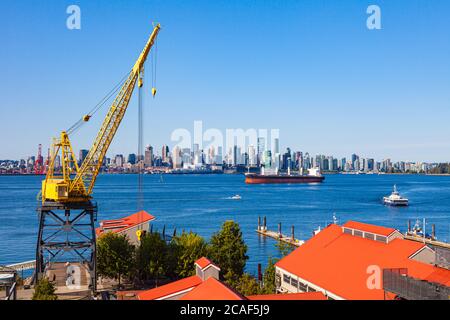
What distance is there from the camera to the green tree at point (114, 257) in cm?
3050

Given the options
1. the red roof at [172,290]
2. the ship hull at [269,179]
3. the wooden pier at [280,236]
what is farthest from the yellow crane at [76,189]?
the ship hull at [269,179]

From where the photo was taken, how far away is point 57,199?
95.4 feet

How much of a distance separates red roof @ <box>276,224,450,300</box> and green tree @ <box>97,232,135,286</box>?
33.5 feet

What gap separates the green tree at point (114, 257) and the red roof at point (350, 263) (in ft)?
33.5

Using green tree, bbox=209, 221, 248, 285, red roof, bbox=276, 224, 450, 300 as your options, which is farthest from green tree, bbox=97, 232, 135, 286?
red roof, bbox=276, 224, 450, 300

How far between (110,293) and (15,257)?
23.9 m

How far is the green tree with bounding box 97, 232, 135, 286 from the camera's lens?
100 feet

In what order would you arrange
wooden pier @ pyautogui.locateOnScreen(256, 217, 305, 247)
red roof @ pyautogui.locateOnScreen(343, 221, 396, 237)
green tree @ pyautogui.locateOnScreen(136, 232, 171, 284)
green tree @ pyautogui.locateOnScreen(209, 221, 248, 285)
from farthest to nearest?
wooden pier @ pyautogui.locateOnScreen(256, 217, 305, 247), green tree @ pyautogui.locateOnScreen(209, 221, 248, 285), green tree @ pyautogui.locateOnScreen(136, 232, 171, 284), red roof @ pyautogui.locateOnScreen(343, 221, 396, 237)

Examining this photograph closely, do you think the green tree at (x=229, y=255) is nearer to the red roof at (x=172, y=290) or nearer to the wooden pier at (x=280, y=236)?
the red roof at (x=172, y=290)

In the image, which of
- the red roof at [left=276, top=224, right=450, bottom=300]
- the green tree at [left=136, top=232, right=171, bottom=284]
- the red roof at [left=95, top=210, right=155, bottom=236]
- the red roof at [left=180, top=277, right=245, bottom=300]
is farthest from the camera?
the red roof at [left=95, top=210, right=155, bottom=236]

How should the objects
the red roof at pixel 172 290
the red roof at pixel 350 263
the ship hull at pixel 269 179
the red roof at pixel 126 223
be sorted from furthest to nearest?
1. the ship hull at pixel 269 179
2. the red roof at pixel 126 223
3. the red roof at pixel 350 263
4. the red roof at pixel 172 290

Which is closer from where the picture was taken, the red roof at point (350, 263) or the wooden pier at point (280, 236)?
the red roof at point (350, 263)

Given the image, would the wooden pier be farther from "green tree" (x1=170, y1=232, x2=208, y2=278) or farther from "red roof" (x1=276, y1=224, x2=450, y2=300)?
"red roof" (x1=276, y1=224, x2=450, y2=300)
